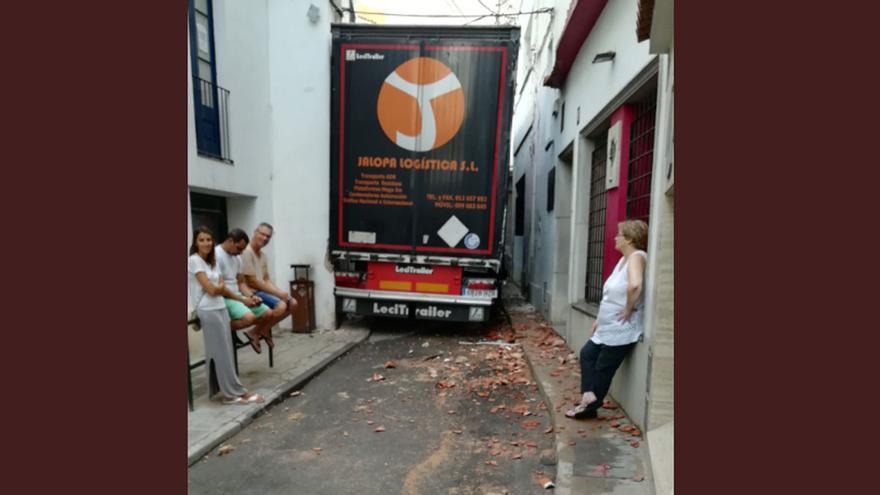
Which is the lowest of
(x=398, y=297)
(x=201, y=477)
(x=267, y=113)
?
(x=201, y=477)

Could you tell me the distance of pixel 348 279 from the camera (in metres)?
7.21

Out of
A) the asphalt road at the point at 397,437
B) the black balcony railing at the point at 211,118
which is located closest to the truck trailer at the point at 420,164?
the asphalt road at the point at 397,437

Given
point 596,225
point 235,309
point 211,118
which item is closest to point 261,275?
point 235,309

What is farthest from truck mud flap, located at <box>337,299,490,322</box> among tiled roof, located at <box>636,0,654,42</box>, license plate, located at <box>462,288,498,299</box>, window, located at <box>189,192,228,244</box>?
tiled roof, located at <box>636,0,654,42</box>

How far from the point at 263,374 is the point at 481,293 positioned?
3.27 metres

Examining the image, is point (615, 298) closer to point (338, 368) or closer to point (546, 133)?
point (338, 368)

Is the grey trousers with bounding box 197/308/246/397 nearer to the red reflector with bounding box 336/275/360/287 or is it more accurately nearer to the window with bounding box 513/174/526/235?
the red reflector with bounding box 336/275/360/287

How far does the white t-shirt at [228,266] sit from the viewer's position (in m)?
4.45

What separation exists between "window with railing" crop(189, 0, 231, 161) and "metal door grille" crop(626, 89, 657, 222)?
5024 millimetres

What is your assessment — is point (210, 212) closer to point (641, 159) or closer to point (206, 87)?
point (206, 87)

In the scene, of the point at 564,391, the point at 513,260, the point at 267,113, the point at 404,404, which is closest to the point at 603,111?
the point at 564,391

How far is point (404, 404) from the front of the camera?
4.73 m

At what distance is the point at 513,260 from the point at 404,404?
10964mm

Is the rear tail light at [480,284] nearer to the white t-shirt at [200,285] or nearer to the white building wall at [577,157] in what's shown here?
the white building wall at [577,157]
